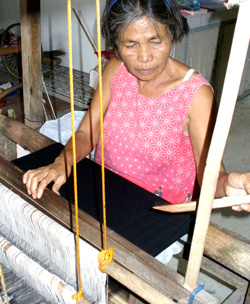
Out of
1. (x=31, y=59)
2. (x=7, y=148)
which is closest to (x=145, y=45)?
(x=7, y=148)

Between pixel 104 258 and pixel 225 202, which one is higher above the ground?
pixel 225 202

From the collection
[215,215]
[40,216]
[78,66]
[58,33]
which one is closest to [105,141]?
[40,216]

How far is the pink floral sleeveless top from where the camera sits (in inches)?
60.9

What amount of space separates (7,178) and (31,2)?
134 cm

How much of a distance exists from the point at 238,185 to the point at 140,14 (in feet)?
2.23

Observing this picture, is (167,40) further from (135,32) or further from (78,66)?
(78,66)

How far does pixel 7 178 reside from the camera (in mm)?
1386

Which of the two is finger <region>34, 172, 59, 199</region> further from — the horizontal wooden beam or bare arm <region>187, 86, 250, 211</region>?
bare arm <region>187, 86, 250, 211</region>

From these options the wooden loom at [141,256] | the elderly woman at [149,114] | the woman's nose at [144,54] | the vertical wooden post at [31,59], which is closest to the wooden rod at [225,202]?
the wooden loom at [141,256]

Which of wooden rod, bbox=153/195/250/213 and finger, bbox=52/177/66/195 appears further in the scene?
finger, bbox=52/177/66/195

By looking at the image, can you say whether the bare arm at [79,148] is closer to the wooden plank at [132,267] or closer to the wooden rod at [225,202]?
the wooden plank at [132,267]

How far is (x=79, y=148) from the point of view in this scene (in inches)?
66.4

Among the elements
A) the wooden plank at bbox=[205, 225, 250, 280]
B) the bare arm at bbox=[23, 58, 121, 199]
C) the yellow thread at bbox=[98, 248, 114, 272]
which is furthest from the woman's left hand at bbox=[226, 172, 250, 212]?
the bare arm at bbox=[23, 58, 121, 199]

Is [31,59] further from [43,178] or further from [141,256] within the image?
[141,256]
